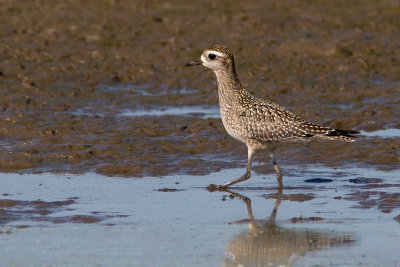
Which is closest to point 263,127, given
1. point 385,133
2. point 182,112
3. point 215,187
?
point 215,187

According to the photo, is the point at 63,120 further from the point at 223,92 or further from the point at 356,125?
the point at 356,125

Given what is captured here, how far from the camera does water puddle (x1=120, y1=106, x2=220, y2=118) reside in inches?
671

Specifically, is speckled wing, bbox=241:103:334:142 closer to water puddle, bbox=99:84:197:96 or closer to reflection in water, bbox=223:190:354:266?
reflection in water, bbox=223:190:354:266

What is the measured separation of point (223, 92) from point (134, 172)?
1.77 m

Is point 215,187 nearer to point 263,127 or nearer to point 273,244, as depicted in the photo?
point 263,127

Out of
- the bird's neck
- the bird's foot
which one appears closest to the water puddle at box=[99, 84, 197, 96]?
the bird's neck

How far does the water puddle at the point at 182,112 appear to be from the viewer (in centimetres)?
1703

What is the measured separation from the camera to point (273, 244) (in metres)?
9.50

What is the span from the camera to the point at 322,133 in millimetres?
12297

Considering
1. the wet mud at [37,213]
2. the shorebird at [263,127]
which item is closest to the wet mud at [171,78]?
the shorebird at [263,127]

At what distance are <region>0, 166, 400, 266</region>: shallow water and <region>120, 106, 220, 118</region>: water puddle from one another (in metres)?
3.84

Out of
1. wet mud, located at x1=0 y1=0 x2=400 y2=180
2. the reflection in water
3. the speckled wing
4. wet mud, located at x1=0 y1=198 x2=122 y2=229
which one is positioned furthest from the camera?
wet mud, located at x1=0 y1=0 x2=400 y2=180

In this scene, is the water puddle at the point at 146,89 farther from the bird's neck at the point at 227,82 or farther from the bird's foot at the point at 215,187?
the bird's foot at the point at 215,187

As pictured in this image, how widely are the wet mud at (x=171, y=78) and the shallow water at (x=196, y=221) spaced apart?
3.10 feet
